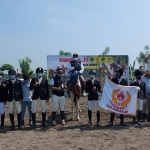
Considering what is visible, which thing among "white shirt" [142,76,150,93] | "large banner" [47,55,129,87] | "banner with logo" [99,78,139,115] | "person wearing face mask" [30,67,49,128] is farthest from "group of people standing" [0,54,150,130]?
"large banner" [47,55,129,87]

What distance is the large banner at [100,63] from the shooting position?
59.2 feet

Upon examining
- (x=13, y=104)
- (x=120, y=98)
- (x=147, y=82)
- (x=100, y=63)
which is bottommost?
(x=13, y=104)

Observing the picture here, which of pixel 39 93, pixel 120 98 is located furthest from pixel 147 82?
pixel 39 93

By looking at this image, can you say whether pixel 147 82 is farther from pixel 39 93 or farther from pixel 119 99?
pixel 39 93

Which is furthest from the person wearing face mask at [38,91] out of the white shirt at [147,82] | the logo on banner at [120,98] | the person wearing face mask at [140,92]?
the white shirt at [147,82]

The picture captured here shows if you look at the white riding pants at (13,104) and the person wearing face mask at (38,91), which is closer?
the white riding pants at (13,104)

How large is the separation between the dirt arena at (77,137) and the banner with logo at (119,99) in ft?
2.03

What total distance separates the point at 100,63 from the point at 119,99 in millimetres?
9831

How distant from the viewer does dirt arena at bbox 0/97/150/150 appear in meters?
6.19

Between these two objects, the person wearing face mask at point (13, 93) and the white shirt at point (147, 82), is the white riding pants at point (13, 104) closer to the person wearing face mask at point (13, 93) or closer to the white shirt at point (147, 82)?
the person wearing face mask at point (13, 93)

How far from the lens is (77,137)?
7.09 meters

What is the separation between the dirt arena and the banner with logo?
620mm

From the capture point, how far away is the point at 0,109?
26.9ft

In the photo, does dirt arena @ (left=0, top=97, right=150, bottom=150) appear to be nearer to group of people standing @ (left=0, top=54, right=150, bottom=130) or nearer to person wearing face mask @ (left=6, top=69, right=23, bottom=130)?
group of people standing @ (left=0, top=54, right=150, bottom=130)
